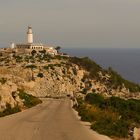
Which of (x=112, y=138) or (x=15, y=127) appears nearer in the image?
(x=112, y=138)

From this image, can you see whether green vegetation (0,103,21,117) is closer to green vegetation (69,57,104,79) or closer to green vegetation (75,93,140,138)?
green vegetation (75,93,140,138)

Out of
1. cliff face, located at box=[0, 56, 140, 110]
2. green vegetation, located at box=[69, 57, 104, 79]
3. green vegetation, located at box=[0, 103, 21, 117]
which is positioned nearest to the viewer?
green vegetation, located at box=[0, 103, 21, 117]

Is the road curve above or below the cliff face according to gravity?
above

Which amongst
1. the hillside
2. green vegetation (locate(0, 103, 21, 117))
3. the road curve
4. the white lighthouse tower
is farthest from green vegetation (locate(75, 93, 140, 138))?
the white lighthouse tower

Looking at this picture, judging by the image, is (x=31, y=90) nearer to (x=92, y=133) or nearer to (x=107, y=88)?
(x=107, y=88)

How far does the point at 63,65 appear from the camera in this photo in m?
93.8

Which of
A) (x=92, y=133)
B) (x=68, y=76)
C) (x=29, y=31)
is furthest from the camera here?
(x=29, y=31)

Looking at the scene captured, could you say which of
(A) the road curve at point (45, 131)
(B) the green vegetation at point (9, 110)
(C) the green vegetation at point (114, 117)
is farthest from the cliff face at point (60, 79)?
(A) the road curve at point (45, 131)

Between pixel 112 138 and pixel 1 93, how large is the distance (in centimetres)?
2002

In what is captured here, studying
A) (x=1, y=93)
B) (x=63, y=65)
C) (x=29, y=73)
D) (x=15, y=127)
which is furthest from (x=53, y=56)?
(x=15, y=127)

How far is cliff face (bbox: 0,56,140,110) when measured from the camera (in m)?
84.9

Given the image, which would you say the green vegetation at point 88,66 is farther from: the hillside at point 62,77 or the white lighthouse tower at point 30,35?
the white lighthouse tower at point 30,35

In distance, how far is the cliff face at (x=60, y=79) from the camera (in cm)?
8494

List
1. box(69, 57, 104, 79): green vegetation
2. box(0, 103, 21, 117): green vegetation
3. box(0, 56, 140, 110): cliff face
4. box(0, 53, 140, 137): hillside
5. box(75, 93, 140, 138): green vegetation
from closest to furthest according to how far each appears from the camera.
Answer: box(75, 93, 140, 138): green vegetation < box(0, 103, 21, 117): green vegetation < box(0, 53, 140, 137): hillside < box(0, 56, 140, 110): cliff face < box(69, 57, 104, 79): green vegetation
